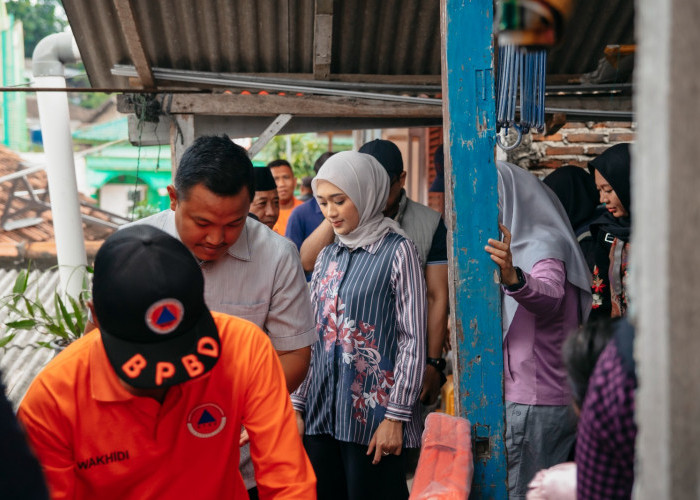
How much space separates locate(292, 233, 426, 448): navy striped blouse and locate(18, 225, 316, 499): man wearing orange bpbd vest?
113cm

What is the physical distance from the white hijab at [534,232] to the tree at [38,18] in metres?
29.1

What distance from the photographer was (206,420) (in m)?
1.95

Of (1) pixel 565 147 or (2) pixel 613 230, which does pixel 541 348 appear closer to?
(2) pixel 613 230

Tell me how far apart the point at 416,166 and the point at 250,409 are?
1239 cm

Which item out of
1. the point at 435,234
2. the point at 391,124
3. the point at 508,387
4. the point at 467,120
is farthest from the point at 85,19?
the point at 508,387

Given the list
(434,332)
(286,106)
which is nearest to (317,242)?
(434,332)

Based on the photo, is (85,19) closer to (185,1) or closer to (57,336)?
(185,1)

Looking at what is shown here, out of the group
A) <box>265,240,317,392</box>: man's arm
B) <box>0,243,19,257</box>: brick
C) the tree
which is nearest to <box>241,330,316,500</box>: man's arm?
<box>265,240,317,392</box>: man's arm

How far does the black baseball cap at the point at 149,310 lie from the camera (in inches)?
63.7

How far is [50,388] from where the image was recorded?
1.77 m

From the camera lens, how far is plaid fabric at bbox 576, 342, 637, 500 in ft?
4.08

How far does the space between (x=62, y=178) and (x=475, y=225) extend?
14.5 ft

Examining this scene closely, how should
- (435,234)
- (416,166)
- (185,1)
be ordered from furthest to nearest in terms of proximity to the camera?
(416,166)
(185,1)
(435,234)

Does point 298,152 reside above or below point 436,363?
above
